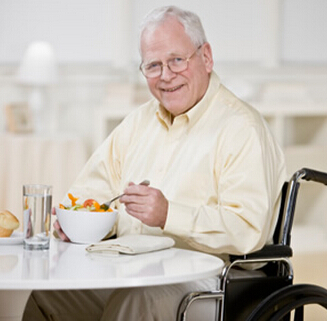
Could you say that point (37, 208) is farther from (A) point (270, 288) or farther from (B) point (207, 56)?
(B) point (207, 56)

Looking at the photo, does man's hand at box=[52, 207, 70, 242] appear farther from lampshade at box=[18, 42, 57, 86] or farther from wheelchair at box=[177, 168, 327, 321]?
lampshade at box=[18, 42, 57, 86]

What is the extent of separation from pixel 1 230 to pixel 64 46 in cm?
341

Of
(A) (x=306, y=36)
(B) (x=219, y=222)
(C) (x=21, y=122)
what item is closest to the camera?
(B) (x=219, y=222)

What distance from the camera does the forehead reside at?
2279 mm

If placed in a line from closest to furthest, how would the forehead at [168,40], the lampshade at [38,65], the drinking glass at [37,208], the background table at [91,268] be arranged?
the background table at [91,268], the drinking glass at [37,208], the forehead at [168,40], the lampshade at [38,65]

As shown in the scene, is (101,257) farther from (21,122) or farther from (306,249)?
(21,122)

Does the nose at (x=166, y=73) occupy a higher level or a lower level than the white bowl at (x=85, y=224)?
higher

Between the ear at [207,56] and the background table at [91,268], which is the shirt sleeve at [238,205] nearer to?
the background table at [91,268]

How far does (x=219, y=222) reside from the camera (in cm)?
200

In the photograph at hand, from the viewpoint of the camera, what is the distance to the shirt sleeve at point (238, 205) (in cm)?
199

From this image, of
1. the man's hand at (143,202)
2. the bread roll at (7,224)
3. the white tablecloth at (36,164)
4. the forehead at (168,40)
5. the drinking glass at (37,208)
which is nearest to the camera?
the drinking glass at (37,208)

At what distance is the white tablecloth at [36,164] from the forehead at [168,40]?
8.33 feet

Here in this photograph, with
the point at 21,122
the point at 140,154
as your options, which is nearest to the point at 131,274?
the point at 140,154

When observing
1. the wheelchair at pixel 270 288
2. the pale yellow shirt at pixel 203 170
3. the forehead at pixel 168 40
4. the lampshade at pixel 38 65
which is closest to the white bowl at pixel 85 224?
the pale yellow shirt at pixel 203 170
